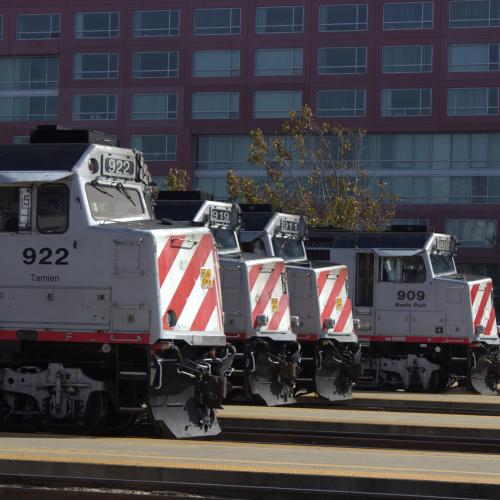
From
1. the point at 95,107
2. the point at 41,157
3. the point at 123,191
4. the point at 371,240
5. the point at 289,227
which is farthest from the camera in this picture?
the point at 95,107

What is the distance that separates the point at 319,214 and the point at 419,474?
39.9m

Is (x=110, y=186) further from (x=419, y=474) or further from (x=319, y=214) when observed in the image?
(x=319, y=214)

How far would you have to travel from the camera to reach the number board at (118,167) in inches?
578

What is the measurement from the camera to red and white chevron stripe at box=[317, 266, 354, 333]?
2275 centimetres

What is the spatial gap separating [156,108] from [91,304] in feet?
181

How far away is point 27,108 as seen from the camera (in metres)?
71.2

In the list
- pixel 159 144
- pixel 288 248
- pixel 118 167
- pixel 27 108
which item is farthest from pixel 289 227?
pixel 27 108

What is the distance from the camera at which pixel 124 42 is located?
2709 inches

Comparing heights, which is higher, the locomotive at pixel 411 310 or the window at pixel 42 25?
the window at pixel 42 25

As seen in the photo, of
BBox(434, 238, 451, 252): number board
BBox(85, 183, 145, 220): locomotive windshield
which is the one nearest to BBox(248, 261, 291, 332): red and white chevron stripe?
BBox(85, 183, 145, 220): locomotive windshield

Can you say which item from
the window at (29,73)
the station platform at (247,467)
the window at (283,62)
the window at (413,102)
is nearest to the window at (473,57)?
the window at (413,102)

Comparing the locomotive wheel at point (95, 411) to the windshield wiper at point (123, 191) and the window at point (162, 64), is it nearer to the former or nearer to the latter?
the windshield wiper at point (123, 191)

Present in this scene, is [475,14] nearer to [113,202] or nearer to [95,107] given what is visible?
[95,107]

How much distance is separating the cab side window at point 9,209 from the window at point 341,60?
5341 centimetres
